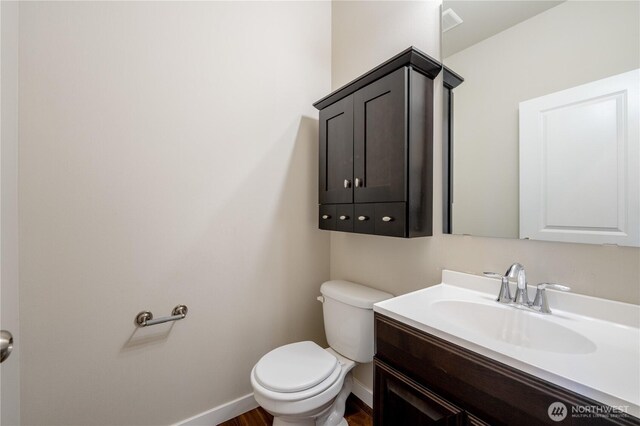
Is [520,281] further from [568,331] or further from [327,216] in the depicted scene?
[327,216]

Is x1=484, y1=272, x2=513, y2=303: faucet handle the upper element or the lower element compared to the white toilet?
upper

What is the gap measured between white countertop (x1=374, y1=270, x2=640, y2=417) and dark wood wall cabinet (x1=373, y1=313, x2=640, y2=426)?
2 cm

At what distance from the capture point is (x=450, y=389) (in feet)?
2.44

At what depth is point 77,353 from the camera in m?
1.12

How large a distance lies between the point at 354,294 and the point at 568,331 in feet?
2.77

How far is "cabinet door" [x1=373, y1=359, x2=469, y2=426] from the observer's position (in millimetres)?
747

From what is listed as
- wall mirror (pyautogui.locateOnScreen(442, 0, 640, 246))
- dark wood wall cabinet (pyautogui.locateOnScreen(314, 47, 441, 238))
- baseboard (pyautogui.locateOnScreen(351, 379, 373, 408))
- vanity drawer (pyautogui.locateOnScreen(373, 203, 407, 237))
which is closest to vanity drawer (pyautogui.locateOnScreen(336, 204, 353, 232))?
dark wood wall cabinet (pyautogui.locateOnScreen(314, 47, 441, 238))

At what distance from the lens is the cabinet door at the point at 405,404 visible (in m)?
0.75

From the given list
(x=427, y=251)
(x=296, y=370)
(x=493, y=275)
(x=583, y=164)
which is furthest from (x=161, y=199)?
(x=583, y=164)

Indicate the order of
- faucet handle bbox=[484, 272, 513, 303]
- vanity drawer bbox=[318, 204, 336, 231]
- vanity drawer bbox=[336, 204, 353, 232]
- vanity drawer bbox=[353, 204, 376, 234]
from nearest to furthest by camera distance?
faucet handle bbox=[484, 272, 513, 303], vanity drawer bbox=[353, 204, 376, 234], vanity drawer bbox=[336, 204, 353, 232], vanity drawer bbox=[318, 204, 336, 231]

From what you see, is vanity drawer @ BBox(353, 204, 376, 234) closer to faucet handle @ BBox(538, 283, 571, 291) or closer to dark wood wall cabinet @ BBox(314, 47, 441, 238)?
dark wood wall cabinet @ BBox(314, 47, 441, 238)

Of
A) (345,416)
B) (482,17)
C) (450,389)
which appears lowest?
(345,416)

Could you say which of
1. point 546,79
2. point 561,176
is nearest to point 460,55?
point 546,79

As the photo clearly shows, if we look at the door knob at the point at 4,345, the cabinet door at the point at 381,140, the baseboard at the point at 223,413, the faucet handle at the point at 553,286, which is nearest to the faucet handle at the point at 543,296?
the faucet handle at the point at 553,286
